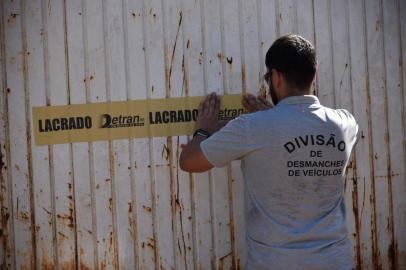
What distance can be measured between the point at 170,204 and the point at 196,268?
43 cm

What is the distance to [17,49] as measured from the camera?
3.12 m

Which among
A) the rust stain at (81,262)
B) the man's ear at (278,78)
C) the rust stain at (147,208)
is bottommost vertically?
the rust stain at (81,262)

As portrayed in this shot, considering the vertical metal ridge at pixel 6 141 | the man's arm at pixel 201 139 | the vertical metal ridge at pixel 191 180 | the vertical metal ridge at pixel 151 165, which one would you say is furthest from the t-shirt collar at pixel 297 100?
the vertical metal ridge at pixel 6 141

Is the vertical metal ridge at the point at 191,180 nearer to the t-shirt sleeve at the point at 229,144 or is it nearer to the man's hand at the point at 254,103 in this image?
the man's hand at the point at 254,103

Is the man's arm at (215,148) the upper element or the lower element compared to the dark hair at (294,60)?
lower

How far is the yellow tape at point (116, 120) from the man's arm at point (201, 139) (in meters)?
0.09

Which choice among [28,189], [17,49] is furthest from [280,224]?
[17,49]

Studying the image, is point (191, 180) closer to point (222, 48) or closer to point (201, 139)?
point (201, 139)

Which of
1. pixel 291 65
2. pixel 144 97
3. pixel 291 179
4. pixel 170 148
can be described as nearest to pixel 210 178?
pixel 170 148

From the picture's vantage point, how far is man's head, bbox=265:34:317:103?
241cm

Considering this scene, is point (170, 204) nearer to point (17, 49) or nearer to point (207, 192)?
point (207, 192)

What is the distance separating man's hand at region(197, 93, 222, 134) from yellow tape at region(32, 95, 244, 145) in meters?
0.07

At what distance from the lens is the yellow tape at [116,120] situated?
3125mm

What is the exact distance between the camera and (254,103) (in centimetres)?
314
